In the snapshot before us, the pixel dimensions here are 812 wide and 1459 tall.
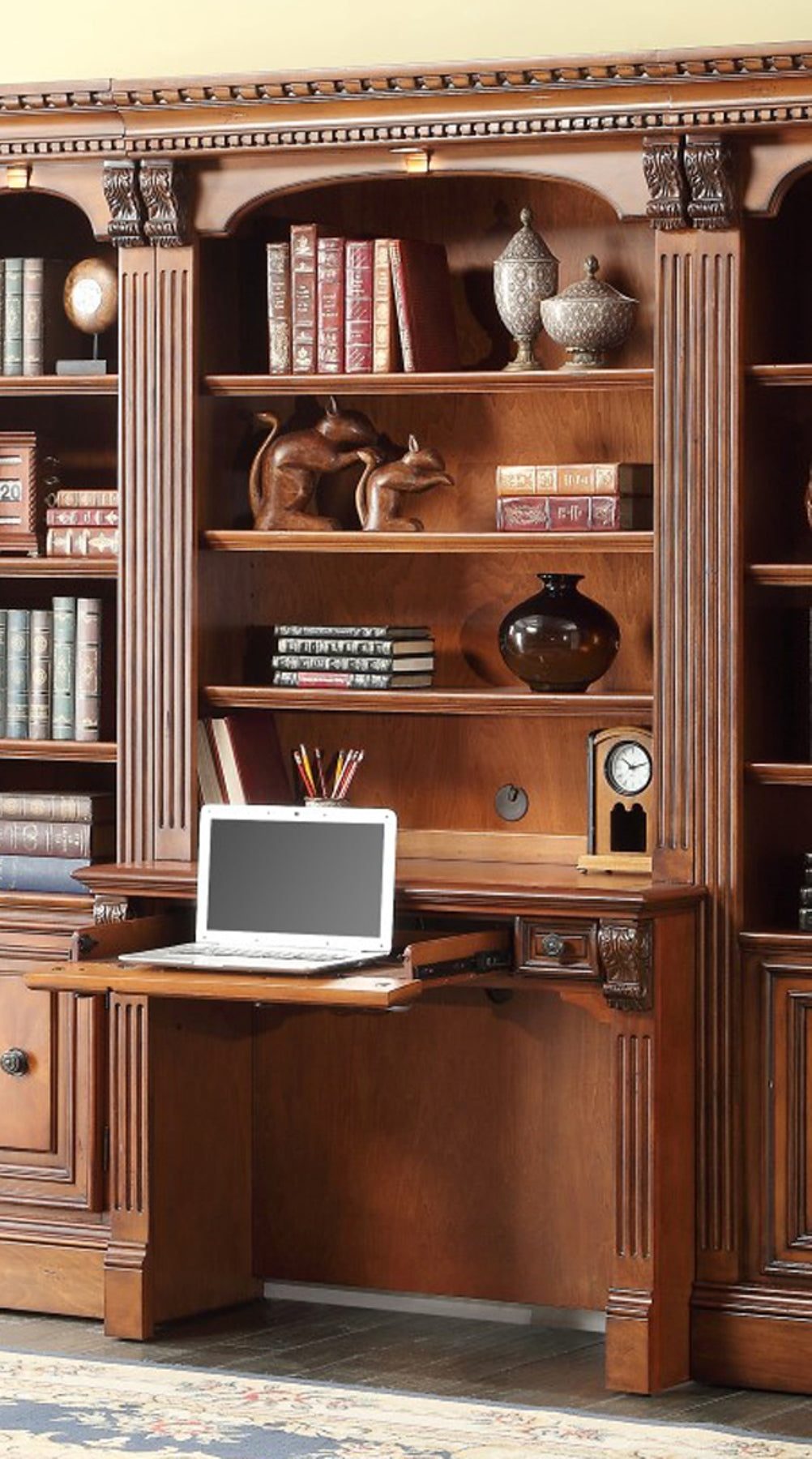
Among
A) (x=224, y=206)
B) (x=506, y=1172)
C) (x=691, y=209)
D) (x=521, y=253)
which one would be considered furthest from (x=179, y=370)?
(x=506, y=1172)

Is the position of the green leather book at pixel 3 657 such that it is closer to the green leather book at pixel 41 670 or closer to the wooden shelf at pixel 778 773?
the green leather book at pixel 41 670

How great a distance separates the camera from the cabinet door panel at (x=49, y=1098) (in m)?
5.61

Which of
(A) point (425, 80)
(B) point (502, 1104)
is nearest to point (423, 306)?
(A) point (425, 80)

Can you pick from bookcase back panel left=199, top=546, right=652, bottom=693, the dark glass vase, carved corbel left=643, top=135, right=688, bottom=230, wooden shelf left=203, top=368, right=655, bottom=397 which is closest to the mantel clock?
the dark glass vase

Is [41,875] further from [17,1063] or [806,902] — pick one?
→ [806,902]

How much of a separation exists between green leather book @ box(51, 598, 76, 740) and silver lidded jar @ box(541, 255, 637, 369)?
1.19 m

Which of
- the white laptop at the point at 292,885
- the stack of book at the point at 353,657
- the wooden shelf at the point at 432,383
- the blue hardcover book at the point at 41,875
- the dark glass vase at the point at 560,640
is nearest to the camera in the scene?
the white laptop at the point at 292,885

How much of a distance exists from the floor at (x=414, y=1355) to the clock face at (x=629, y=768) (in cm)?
112

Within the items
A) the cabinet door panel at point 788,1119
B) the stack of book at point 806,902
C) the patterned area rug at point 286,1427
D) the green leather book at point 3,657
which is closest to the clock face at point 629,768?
the stack of book at point 806,902

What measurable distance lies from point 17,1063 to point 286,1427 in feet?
3.89

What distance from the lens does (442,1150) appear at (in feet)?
18.8

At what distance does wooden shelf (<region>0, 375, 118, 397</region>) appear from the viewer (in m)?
5.70

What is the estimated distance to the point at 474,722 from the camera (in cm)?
578

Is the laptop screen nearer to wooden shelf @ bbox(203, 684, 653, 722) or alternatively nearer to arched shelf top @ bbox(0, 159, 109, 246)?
wooden shelf @ bbox(203, 684, 653, 722)
